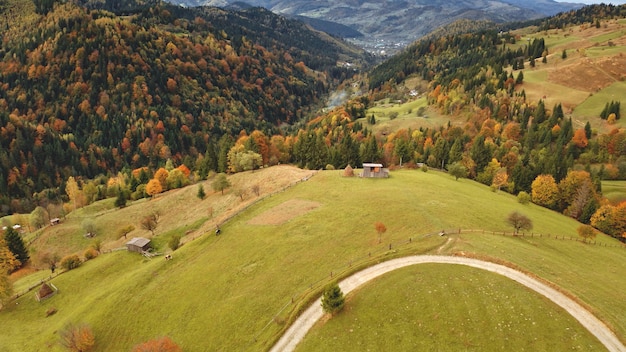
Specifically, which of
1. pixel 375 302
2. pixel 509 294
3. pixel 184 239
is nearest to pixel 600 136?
pixel 509 294

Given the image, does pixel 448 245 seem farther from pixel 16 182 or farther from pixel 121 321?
pixel 16 182

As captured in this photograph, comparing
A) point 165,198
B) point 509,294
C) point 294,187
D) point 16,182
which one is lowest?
point 16,182

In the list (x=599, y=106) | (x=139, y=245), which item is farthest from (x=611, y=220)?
(x=139, y=245)

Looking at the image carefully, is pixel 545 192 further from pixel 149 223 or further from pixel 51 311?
pixel 51 311

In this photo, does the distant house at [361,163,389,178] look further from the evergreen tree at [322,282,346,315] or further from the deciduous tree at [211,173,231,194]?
the evergreen tree at [322,282,346,315]

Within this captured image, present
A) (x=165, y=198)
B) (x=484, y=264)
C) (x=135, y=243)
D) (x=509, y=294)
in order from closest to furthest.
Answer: (x=509, y=294), (x=484, y=264), (x=135, y=243), (x=165, y=198)

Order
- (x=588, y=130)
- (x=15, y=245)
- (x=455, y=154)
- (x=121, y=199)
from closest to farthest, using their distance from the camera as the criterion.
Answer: (x=15, y=245) → (x=121, y=199) → (x=455, y=154) → (x=588, y=130)

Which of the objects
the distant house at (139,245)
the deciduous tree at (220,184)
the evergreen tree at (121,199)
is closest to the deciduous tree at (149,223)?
the distant house at (139,245)
